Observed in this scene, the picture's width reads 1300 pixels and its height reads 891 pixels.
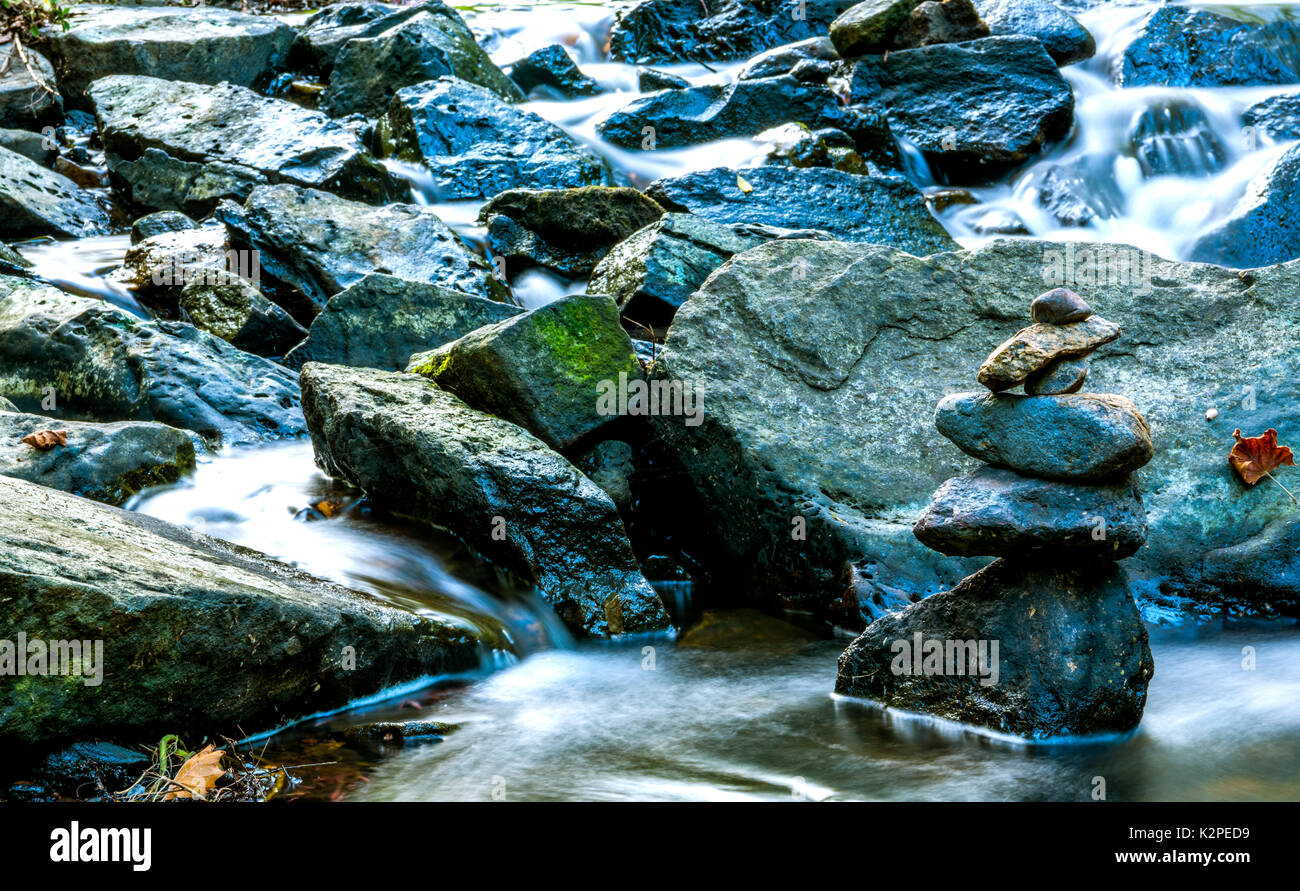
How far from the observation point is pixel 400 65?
15750 mm

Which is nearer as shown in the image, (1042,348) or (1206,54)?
(1042,348)

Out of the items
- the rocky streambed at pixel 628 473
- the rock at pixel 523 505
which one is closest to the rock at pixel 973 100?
the rocky streambed at pixel 628 473

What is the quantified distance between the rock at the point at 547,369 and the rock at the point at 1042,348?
10.3 ft

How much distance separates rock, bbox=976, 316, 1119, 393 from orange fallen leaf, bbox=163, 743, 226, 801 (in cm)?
320

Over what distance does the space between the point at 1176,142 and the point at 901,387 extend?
32.1 ft

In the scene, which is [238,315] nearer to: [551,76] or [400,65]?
[400,65]

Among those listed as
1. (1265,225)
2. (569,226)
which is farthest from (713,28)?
(1265,225)

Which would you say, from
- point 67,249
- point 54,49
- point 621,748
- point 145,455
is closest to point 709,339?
point 621,748

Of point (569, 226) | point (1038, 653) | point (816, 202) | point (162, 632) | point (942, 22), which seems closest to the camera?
point (162, 632)

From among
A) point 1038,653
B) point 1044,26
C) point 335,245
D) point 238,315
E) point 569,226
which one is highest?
point 1044,26

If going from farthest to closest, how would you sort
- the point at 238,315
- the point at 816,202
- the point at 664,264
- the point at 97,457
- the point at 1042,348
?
1. the point at 816,202
2. the point at 238,315
3. the point at 664,264
4. the point at 97,457
5. the point at 1042,348

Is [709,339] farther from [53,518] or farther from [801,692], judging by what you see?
[53,518]

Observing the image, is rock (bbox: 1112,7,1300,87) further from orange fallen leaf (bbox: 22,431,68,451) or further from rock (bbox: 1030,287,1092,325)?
orange fallen leaf (bbox: 22,431,68,451)

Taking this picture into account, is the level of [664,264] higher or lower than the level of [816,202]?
lower
